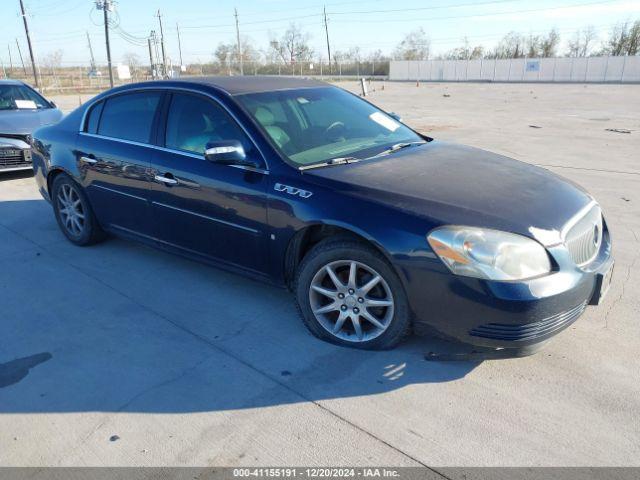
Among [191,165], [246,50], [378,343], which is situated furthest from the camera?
[246,50]

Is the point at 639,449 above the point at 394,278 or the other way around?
the other way around

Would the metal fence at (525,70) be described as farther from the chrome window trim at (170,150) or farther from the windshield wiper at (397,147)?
the chrome window trim at (170,150)

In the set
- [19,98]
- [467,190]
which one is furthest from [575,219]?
[19,98]

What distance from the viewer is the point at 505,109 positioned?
19.9m

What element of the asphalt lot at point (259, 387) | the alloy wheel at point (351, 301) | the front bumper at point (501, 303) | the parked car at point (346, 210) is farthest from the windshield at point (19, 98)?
the front bumper at point (501, 303)

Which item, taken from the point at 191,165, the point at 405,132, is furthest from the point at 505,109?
the point at 191,165

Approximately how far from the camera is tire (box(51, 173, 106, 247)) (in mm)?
4938

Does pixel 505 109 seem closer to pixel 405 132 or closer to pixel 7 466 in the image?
pixel 405 132

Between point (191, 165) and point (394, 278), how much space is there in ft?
5.85

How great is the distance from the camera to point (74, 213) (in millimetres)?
5102

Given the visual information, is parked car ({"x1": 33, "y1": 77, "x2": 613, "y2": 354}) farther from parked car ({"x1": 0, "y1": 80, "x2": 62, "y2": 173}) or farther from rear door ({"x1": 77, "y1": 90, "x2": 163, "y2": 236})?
parked car ({"x1": 0, "y1": 80, "x2": 62, "y2": 173})

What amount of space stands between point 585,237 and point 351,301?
1.43 meters

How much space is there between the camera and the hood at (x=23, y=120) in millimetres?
8062

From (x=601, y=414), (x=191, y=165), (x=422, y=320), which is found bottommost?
(x=601, y=414)
